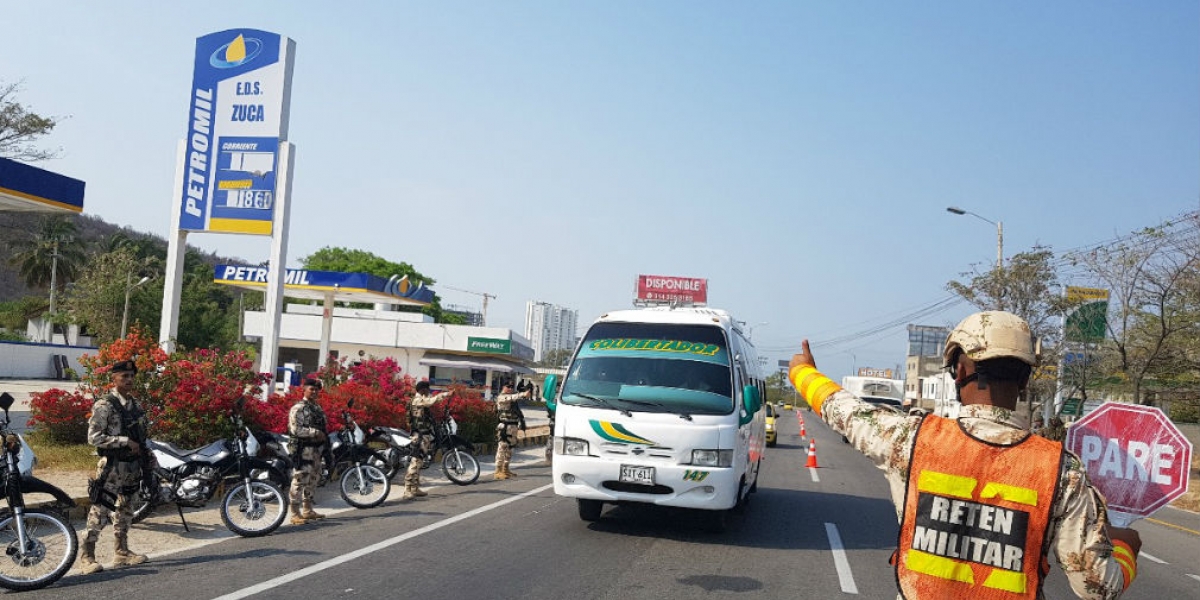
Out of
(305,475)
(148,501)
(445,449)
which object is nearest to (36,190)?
(445,449)

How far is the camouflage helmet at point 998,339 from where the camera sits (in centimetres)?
274

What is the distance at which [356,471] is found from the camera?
39.0ft

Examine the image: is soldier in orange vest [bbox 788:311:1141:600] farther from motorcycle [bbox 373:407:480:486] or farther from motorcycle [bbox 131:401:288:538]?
motorcycle [bbox 373:407:480:486]

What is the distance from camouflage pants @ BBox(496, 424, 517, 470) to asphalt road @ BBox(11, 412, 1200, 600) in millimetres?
2200

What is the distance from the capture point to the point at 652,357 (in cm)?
1087

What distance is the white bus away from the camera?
388 inches

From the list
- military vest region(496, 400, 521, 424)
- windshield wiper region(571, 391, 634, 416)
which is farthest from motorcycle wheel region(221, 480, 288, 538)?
military vest region(496, 400, 521, 424)

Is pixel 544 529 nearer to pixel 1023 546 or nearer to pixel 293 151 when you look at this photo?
pixel 1023 546

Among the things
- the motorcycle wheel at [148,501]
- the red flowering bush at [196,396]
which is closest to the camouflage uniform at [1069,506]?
the motorcycle wheel at [148,501]

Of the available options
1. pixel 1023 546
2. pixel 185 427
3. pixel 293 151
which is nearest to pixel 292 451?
pixel 185 427

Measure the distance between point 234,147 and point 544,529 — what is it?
16.1 meters

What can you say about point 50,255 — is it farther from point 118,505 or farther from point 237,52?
point 118,505

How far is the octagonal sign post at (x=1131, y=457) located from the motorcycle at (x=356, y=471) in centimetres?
1000

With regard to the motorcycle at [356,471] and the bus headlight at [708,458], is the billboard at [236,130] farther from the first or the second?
the bus headlight at [708,458]
